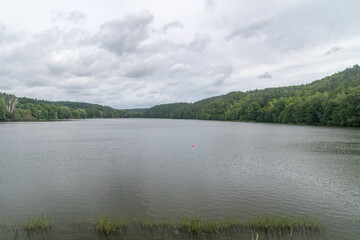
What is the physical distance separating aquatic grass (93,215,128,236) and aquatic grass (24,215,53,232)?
78.3 inches

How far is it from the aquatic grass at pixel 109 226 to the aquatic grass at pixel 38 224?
1.99m

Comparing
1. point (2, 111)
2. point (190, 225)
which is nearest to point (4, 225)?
point (190, 225)

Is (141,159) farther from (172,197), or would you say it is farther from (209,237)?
(209,237)

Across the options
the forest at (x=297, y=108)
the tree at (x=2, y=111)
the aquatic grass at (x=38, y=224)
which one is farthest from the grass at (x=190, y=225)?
the tree at (x=2, y=111)

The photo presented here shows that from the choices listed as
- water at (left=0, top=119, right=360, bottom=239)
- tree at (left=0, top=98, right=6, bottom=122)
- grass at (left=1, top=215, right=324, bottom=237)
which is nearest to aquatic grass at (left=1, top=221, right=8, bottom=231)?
grass at (left=1, top=215, right=324, bottom=237)

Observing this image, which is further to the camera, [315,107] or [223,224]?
[315,107]

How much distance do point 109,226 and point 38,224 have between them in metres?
3.16

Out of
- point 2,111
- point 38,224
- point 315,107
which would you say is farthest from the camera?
point 2,111

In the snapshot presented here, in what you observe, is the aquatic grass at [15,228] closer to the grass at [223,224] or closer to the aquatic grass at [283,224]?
the grass at [223,224]

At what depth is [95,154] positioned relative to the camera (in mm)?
27922

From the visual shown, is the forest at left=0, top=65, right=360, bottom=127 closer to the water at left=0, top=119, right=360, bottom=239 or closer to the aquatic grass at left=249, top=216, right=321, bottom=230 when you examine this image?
the water at left=0, top=119, right=360, bottom=239

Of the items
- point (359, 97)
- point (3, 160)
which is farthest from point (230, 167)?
point (359, 97)

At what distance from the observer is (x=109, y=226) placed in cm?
976

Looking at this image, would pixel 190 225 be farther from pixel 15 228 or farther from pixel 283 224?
pixel 15 228
